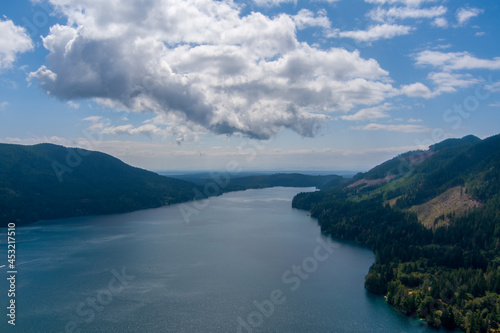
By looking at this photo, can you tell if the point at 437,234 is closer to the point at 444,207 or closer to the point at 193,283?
the point at 444,207

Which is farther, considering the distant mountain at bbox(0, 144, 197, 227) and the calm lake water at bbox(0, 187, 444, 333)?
the distant mountain at bbox(0, 144, 197, 227)

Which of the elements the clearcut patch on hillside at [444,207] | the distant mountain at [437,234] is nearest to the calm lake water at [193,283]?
the distant mountain at [437,234]

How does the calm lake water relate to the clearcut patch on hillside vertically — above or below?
below

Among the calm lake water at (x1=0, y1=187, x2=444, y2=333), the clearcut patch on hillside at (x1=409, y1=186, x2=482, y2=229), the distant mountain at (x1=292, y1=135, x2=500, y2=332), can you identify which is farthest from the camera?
the clearcut patch on hillside at (x1=409, y1=186, x2=482, y2=229)

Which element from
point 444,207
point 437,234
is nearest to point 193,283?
point 437,234

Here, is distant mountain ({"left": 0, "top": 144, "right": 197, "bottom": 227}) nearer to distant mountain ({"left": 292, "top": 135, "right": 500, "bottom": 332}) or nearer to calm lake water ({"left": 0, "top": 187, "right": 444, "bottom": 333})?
calm lake water ({"left": 0, "top": 187, "right": 444, "bottom": 333})

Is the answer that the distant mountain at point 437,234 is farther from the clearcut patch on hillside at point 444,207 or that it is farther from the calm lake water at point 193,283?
the calm lake water at point 193,283

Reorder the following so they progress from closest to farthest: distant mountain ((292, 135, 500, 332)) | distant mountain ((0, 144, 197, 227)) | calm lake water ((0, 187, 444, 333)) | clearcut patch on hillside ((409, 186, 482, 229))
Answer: calm lake water ((0, 187, 444, 333)), distant mountain ((292, 135, 500, 332)), clearcut patch on hillside ((409, 186, 482, 229)), distant mountain ((0, 144, 197, 227))

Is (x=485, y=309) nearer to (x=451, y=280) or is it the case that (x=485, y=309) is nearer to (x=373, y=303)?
(x=451, y=280)

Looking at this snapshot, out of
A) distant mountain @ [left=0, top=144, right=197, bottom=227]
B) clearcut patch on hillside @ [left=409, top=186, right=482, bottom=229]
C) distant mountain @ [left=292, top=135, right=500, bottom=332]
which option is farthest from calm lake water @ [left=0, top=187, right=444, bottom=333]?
distant mountain @ [left=0, top=144, right=197, bottom=227]
